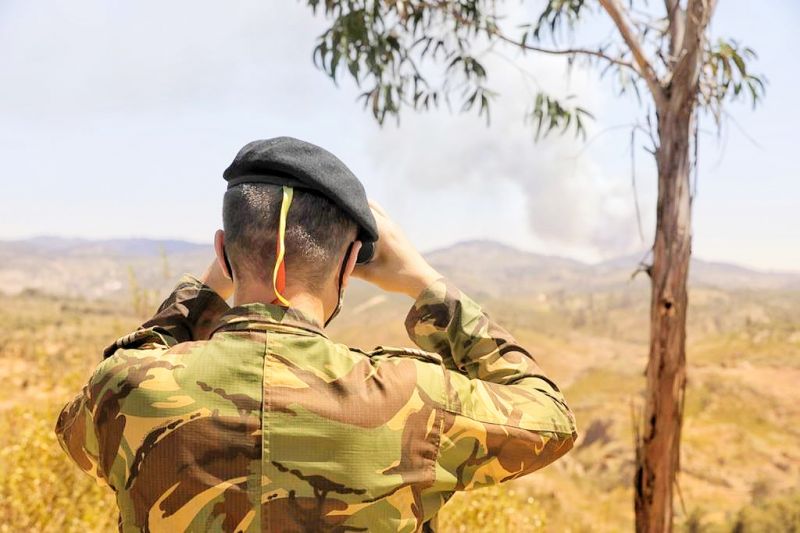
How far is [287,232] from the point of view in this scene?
4.09 ft

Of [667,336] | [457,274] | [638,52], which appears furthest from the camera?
[457,274]

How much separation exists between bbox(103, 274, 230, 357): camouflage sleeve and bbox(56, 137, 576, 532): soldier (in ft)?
0.28

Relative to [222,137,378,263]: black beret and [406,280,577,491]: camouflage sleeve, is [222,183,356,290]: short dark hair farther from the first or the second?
[406,280,577,491]: camouflage sleeve

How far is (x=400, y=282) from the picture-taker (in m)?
1.53

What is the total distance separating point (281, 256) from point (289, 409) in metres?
0.26

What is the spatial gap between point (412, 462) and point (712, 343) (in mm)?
34860

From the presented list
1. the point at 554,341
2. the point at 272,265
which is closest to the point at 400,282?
the point at 272,265

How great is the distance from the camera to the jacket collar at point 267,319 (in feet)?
4.23

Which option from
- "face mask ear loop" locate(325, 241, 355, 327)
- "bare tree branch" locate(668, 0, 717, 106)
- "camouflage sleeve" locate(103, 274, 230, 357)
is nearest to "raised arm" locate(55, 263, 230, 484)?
"camouflage sleeve" locate(103, 274, 230, 357)

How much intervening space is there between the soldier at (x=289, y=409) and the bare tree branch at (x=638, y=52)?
12.8 feet

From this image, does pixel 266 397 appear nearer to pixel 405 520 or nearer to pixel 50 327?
pixel 405 520

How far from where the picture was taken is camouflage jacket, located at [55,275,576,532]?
4.05ft

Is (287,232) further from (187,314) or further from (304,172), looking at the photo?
(187,314)

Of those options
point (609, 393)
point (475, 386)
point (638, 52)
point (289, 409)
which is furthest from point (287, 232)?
point (609, 393)
